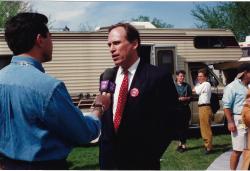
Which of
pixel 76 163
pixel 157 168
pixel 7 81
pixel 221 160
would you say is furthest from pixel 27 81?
pixel 221 160

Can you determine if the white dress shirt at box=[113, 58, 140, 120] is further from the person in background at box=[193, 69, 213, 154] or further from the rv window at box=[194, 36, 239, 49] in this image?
the rv window at box=[194, 36, 239, 49]

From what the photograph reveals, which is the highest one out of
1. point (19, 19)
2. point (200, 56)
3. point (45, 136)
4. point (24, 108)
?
point (19, 19)

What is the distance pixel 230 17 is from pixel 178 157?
17547 millimetres

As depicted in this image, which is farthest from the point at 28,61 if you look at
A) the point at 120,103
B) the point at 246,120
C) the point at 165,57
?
the point at 165,57

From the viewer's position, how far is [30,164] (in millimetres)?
2217

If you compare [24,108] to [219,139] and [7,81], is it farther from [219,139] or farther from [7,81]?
[219,139]

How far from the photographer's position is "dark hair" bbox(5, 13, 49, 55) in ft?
7.40

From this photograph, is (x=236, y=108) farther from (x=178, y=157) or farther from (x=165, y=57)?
(x=165, y=57)

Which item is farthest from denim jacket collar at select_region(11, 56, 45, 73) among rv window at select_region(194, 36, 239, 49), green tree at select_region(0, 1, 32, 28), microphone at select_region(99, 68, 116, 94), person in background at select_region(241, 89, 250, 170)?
green tree at select_region(0, 1, 32, 28)

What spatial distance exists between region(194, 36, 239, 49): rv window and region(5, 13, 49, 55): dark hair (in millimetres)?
10222

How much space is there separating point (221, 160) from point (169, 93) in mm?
5453

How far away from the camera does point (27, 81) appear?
2.18m

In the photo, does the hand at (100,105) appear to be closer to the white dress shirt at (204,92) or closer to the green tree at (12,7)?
the white dress shirt at (204,92)

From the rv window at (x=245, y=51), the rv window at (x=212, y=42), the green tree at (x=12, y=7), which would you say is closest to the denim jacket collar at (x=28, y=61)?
the rv window at (x=212, y=42)
